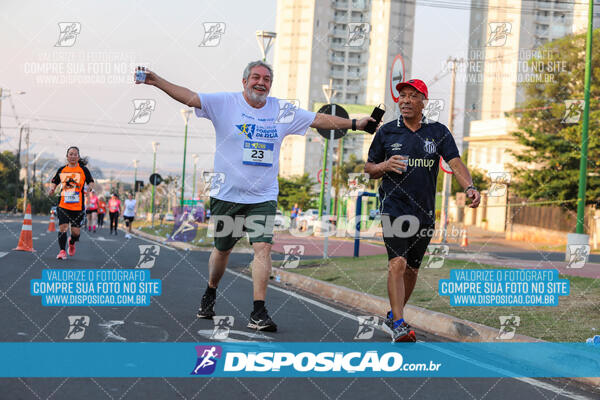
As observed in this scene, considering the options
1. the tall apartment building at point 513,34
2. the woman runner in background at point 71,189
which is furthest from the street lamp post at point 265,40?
the tall apartment building at point 513,34

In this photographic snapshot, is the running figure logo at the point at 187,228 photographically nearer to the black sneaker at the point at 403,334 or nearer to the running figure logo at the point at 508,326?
the running figure logo at the point at 508,326

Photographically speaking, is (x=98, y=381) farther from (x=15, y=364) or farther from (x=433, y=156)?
(x=433, y=156)

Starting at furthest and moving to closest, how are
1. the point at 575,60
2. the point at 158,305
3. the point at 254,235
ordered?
the point at 575,60
the point at 158,305
the point at 254,235

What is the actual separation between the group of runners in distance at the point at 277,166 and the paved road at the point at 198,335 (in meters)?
0.48

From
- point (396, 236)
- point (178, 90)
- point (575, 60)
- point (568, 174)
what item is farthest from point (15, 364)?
point (575, 60)

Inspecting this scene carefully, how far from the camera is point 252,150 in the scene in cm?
597

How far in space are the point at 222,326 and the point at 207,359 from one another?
1364mm

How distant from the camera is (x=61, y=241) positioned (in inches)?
470

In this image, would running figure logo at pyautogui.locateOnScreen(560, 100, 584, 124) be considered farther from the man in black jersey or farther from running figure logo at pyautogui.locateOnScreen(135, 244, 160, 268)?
the man in black jersey

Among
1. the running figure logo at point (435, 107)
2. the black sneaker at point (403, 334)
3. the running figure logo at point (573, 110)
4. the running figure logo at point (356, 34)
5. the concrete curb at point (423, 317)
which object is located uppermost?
the running figure logo at point (356, 34)

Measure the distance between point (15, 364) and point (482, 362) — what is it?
10.4 ft

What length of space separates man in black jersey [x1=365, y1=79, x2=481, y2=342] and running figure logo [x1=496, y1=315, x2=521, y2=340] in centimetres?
97

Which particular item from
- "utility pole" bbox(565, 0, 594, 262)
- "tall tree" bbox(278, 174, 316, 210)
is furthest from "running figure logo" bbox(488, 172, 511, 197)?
"tall tree" bbox(278, 174, 316, 210)

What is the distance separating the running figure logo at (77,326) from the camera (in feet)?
17.1
